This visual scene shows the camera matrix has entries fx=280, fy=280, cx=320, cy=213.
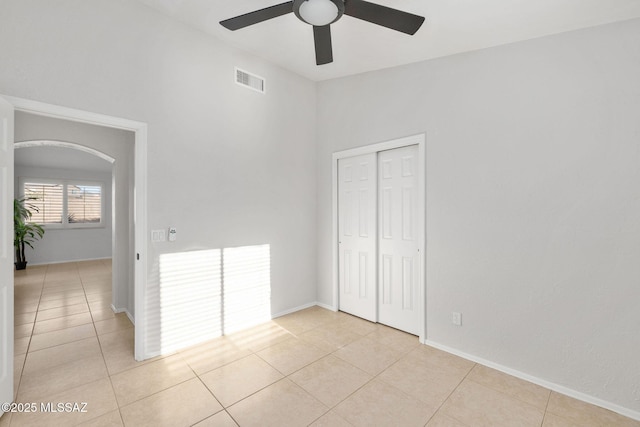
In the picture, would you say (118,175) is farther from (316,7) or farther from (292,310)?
(316,7)

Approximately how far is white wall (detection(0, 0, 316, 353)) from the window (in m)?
6.76

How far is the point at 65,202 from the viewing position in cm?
764

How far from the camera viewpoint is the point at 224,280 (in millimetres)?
3170

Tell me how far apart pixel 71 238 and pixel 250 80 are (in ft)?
25.5

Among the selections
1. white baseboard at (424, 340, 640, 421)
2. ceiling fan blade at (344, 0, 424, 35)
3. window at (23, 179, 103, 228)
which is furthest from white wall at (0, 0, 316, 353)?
window at (23, 179, 103, 228)

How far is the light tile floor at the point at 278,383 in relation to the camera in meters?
1.91

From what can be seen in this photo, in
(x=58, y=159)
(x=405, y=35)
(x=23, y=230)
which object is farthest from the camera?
(x=58, y=159)

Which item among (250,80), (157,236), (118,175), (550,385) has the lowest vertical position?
(550,385)

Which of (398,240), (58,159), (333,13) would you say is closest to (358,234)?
(398,240)

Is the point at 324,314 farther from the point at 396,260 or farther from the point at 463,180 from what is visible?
the point at 463,180

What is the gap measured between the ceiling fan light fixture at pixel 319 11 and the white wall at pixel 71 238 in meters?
8.91

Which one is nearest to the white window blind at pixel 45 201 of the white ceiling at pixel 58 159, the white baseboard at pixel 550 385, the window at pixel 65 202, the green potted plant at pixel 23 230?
the window at pixel 65 202

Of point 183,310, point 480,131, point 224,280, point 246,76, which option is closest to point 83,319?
point 183,310

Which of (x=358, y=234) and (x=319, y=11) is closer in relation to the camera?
(x=319, y=11)
